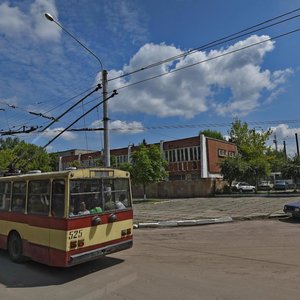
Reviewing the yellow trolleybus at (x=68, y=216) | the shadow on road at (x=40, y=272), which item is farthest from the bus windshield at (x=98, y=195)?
the shadow on road at (x=40, y=272)

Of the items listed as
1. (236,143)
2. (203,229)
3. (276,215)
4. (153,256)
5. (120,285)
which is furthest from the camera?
(236,143)

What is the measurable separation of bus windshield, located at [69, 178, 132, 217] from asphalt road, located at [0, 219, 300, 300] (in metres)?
1.44

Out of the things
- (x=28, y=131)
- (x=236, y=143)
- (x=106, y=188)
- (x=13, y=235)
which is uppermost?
(x=236, y=143)

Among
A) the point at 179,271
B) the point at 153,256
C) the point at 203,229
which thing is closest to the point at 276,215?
the point at 203,229

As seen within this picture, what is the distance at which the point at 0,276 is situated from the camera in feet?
28.3

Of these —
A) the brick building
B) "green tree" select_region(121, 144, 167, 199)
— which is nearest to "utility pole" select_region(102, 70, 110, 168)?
"green tree" select_region(121, 144, 167, 199)

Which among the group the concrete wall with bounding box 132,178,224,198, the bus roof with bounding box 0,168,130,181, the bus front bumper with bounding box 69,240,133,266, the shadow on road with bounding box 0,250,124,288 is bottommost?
the shadow on road with bounding box 0,250,124,288

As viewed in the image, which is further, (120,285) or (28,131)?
(28,131)

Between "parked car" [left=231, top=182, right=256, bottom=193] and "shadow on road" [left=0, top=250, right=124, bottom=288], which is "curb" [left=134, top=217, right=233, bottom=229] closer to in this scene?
"shadow on road" [left=0, top=250, right=124, bottom=288]

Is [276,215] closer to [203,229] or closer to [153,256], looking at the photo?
[203,229]

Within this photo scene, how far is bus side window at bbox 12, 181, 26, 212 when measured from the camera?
997 cm

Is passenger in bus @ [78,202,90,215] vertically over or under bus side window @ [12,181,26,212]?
under

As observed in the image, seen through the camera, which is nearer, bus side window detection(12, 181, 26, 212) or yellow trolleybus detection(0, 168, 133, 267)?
yellow trolleybus detection(0, 168, 133, 267)

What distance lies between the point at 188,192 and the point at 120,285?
123ft
